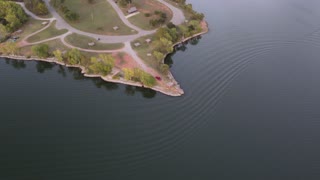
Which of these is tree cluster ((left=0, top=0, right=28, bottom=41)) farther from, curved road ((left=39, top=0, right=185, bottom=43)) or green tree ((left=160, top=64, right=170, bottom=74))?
green tree ((left=160, top=64, right=170, bottom=74))

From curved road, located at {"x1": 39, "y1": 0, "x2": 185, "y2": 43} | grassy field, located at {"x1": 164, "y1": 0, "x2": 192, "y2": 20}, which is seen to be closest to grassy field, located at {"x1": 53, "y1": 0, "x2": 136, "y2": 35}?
curved road, located at {"x1": 39, "y1": 0, "x2": 185, "y2": 43}

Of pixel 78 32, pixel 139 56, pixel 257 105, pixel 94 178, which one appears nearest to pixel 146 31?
pixel 139 56

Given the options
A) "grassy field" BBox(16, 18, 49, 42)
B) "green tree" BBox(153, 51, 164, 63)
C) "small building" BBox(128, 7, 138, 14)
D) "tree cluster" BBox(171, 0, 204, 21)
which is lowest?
"grassy field" BBox(16, 18, 49, 42)

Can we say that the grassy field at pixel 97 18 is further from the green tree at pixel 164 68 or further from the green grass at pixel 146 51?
the green tree at pixel 164 68

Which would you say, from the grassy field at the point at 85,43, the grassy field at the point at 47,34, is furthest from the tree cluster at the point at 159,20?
the grassy field at the point at 47,34

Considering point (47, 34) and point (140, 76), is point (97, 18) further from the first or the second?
point (140, 76)
